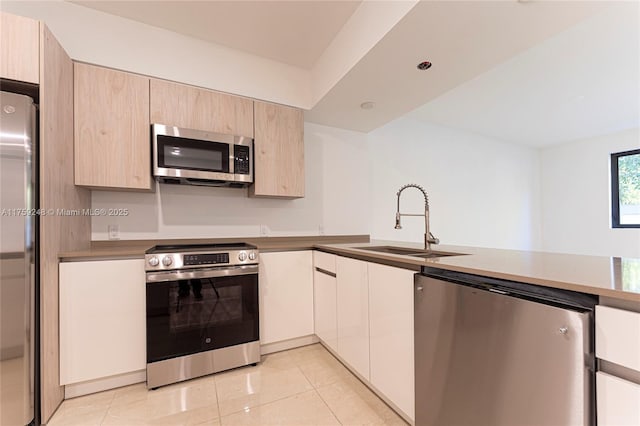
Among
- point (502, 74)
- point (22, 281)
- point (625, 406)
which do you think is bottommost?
point (625, 406)

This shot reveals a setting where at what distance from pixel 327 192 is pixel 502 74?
2.06 metres

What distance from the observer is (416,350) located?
1251mm

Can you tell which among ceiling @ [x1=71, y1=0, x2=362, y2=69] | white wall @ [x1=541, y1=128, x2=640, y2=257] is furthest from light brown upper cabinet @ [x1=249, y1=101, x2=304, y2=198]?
white wall @ [x1=541, y1=128, x2=640, y2=257]

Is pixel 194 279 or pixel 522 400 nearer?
pixel 522 400

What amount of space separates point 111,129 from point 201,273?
1.19 meters

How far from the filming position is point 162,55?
6.86 ft

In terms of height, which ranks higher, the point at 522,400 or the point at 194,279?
the point at 194,279

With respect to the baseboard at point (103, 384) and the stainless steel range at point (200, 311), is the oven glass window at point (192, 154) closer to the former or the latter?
the stainless steel range at point (200, 311)

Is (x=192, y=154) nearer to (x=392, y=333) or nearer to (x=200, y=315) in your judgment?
(x=200, y=315)

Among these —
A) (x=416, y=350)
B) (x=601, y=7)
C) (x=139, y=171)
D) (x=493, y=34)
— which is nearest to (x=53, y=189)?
(x=139, y=171)

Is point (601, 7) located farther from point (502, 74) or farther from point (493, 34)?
point (502, 74)

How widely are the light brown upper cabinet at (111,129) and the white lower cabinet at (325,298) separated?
143cm

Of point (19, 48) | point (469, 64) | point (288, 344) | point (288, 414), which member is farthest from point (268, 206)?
point (469, 64)

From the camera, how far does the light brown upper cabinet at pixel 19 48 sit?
1356 mm
